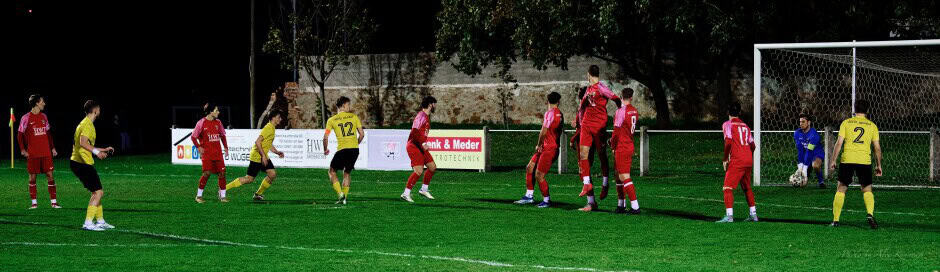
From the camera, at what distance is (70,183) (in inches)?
989

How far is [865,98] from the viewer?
30547mm

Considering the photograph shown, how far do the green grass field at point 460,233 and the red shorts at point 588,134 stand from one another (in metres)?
1.09

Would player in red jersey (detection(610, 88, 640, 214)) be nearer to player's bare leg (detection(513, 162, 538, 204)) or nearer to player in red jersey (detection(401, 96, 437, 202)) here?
player's bare leg (detection(513, 162, 538, 204))

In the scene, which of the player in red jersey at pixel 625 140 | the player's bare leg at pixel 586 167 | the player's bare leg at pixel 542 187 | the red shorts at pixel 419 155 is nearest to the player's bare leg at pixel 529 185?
the player's bare leg at pixel 542 187

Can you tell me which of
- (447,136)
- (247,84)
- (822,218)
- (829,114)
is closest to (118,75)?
(247,84)

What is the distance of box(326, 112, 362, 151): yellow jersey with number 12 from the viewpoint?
58.6ft

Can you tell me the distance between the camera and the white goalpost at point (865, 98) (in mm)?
24031

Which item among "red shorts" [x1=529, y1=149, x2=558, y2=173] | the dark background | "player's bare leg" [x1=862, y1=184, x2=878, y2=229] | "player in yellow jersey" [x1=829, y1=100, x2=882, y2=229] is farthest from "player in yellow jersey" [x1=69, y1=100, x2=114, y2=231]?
the dark background

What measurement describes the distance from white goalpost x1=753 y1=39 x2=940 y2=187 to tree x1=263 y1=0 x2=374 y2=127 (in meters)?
17.4

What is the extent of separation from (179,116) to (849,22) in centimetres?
3306

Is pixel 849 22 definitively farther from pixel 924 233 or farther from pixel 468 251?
pixel 468 251

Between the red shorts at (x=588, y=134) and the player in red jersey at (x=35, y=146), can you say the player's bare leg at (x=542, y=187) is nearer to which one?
the red shorts at (x=588, y=134)

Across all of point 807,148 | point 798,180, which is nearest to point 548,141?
point 798,180

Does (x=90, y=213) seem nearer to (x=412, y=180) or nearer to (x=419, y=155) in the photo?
(x=412, y=180)
